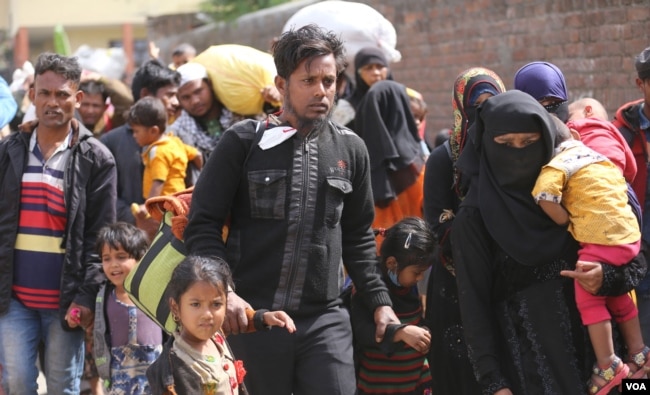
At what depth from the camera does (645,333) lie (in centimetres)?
478

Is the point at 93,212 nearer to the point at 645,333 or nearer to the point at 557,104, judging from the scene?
the point at 557,104

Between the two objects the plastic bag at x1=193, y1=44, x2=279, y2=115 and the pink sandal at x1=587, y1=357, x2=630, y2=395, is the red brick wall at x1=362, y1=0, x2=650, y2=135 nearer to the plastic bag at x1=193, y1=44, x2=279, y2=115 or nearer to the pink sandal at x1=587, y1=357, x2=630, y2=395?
the plastic bag at x1=193, y1=44, x2=279, y2=115

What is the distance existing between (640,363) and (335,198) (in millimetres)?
1299

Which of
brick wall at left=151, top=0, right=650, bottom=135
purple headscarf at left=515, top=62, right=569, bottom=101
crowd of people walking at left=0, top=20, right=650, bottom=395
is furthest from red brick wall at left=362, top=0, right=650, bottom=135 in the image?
purple headscarf at left=515, top=62, right=569, bottom=101

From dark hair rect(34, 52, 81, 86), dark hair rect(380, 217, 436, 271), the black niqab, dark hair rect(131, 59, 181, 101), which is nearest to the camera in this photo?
the black niqab

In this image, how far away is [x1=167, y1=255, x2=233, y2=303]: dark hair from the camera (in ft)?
12.5

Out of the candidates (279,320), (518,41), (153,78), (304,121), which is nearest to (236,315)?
(279,320)

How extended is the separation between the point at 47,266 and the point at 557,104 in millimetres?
2637

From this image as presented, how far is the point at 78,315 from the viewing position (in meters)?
5.05

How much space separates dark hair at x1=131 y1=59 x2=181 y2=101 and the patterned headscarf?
2985mm

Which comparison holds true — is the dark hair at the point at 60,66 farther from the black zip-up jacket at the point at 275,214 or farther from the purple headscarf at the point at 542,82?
the purple headscarf at the point at 542,82

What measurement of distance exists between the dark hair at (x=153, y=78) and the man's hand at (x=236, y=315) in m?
3.53

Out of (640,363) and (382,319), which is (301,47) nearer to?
(382,319)

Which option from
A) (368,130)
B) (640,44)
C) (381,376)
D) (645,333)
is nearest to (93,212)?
(381,376)
